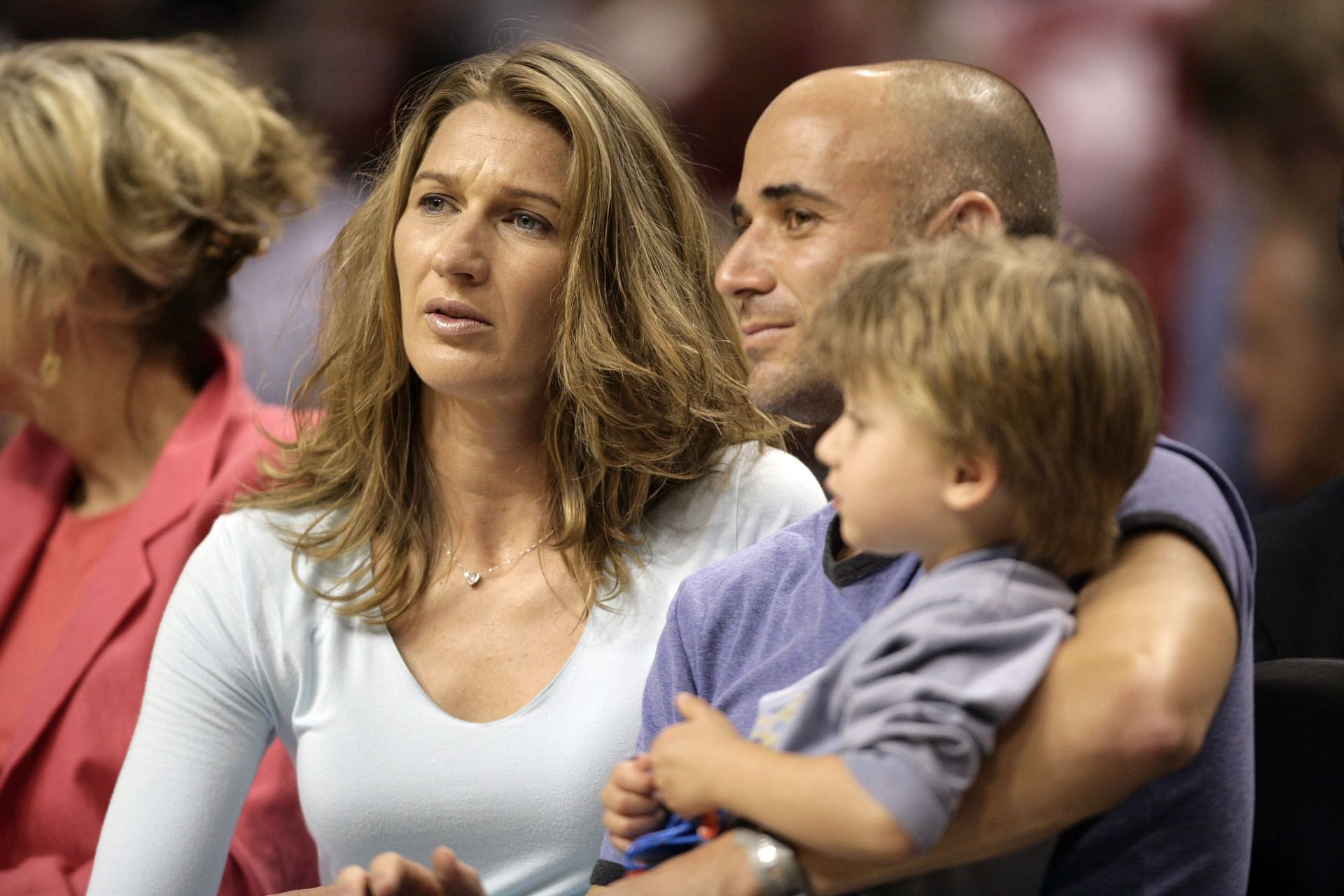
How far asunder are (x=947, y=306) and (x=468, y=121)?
2.54ft

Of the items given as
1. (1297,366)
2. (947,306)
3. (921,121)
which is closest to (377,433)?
(921,121)

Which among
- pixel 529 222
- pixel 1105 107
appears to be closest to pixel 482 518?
pixel 529 222

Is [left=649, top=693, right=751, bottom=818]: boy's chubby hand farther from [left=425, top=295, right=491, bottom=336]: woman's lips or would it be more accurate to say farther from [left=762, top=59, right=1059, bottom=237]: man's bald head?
[left=425, top=295, right=491, bottom=336]: woman's lips

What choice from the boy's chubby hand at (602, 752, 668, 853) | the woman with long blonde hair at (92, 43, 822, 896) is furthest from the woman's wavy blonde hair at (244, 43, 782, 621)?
the boy's chubby hand at (602, 752, 668, 853)

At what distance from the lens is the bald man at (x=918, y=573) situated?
862 mm

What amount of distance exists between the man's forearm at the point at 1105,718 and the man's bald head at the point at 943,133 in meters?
0.38

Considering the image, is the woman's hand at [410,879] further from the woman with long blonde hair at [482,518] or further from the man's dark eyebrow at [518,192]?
the man's dark eyebrow at [518,192]

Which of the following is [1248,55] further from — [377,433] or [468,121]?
[377,433]

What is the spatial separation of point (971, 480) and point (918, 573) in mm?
195

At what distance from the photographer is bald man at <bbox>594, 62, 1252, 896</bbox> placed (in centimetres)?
86

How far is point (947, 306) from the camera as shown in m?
0.86

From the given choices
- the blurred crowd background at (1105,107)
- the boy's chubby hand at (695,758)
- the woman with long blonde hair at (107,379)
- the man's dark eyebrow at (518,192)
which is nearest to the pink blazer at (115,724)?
the woman with long blonde hair at (107,379)

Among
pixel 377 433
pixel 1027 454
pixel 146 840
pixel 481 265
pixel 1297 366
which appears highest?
pixel 1027 454

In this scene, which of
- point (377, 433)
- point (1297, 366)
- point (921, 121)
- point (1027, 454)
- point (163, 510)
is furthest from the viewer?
point (1297, 366)
